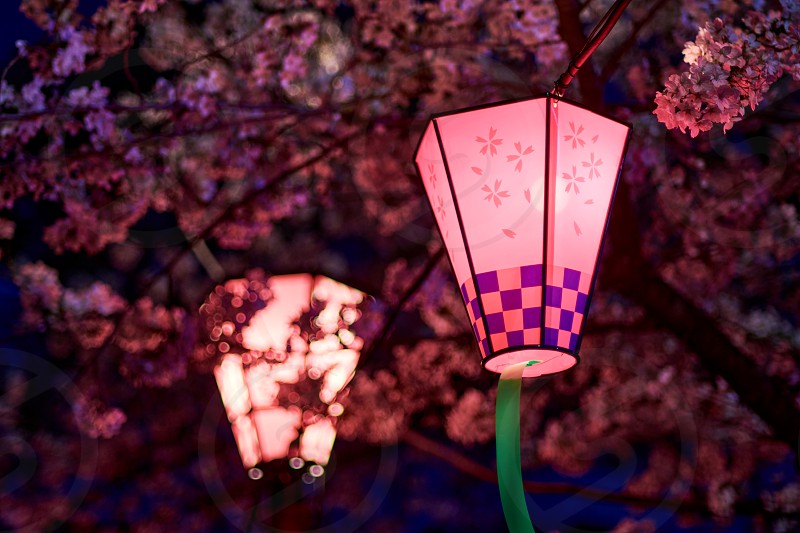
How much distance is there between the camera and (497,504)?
1240 centimetres

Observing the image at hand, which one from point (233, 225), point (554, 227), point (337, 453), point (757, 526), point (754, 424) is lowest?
point (337, 453)

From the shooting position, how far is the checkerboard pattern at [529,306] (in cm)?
235

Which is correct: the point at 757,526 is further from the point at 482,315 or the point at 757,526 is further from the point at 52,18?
the point at 52,18

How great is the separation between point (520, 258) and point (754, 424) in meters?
7.42

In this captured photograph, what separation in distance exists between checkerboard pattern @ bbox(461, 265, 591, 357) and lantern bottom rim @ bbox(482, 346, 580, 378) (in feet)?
0.08

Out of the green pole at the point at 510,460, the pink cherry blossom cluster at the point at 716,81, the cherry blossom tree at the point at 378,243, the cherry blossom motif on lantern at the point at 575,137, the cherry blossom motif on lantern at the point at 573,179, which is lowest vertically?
the cherry blossom tree at the point at 378,243

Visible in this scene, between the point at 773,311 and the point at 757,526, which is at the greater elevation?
the point at 773,311

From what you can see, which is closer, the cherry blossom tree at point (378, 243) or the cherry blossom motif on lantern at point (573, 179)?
the cherry blossom motif on lantern at point (573, 179)

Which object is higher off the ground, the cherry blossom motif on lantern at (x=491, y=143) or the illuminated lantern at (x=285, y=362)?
the cherry blossom motif on lantern at (x=491, y=143)

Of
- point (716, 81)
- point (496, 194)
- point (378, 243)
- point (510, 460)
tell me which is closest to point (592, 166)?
point (496, 194)

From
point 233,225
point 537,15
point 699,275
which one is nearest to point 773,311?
point 699,275

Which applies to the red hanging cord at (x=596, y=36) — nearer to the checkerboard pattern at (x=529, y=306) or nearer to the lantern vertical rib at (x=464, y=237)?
the lantern vertical rib at (x=464, y=237)

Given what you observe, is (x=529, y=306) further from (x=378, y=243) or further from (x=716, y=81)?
(x=378, y=243)

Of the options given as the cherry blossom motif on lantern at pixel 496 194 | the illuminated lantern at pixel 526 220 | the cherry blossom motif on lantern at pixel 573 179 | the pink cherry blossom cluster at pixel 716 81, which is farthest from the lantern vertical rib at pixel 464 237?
the pink cherry blossom cluster at pixel 716 81
